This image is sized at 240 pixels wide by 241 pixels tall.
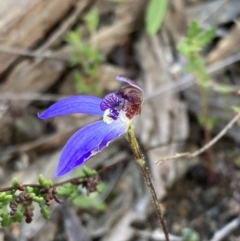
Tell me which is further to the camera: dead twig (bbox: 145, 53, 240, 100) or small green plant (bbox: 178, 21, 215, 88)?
dead twig (bbox: 145, 53, 240, 100)

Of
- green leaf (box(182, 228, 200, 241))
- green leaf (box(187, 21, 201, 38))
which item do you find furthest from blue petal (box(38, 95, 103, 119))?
green leaf (box(182, 228, 200, 241))

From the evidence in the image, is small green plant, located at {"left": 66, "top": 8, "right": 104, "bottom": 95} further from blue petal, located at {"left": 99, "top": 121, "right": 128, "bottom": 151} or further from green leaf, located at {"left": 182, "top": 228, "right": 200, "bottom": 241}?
blue petal, located at {"left": 99, "top": 121, "right": 128, "bottom": 151}

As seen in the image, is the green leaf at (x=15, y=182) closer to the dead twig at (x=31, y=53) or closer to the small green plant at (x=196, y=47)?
the small green plant at (x=196, y=47)

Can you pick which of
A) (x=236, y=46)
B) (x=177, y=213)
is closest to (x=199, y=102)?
(x=236, y=46)

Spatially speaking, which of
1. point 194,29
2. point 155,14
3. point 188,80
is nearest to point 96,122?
point 194,29

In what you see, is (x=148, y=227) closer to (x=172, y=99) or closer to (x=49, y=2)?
(x=172, y=99)

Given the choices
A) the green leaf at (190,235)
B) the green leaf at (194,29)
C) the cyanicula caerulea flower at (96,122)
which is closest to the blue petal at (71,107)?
the cyanicula caerulea flower at (96,122)

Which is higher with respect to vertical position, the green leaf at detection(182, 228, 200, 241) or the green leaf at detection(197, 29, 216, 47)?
the green leaf at detection(197, 29, 216, 47)

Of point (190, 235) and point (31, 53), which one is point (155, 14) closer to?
point (31, 53)

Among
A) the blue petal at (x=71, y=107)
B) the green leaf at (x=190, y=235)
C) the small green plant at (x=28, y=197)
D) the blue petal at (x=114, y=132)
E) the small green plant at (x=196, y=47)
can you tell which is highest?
the small green plant at (x=196, y=47)

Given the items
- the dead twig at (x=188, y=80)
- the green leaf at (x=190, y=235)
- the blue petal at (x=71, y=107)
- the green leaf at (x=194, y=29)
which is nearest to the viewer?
the blue petal at (x=71, y=107)
